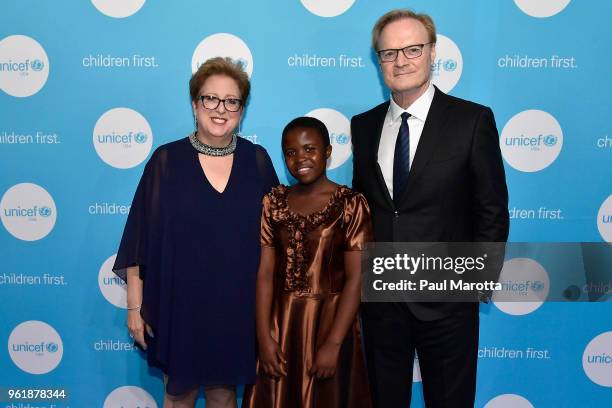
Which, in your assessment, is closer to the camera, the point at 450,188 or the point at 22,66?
the point at 450,188

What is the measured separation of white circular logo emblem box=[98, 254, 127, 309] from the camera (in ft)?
8.79

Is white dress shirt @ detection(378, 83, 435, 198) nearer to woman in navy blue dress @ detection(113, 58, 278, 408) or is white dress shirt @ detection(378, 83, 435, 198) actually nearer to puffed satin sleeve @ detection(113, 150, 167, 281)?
woman in navy blue dress @ detection(113, 58, 278, 408)

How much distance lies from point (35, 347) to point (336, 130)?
196 cm

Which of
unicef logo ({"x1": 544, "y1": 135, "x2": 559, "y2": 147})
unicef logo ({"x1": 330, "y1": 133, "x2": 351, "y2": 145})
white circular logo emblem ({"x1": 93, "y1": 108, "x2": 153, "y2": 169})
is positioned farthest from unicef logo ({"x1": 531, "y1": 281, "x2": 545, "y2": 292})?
white circular logo emblem ({"x1": 93, "y1": 108, "x2": 153, "y2": 169})

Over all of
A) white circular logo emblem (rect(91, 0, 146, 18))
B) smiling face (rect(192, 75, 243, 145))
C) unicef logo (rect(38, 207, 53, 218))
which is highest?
white circular logo emblem (rect(91, 0, 146, 18))

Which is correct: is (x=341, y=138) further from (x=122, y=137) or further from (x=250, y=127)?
(x=122, y=137)

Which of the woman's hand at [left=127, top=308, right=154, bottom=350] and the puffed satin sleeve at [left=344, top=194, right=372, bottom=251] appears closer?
the puffed satin sleeve at [left=344, top=194, right=372, bottom=251]

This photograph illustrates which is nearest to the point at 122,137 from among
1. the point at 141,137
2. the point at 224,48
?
the point at 141,137

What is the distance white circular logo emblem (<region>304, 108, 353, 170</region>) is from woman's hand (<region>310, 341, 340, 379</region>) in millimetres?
977

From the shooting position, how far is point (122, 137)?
2586 millimetres

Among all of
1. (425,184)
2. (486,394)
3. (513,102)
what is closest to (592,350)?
(486,394)

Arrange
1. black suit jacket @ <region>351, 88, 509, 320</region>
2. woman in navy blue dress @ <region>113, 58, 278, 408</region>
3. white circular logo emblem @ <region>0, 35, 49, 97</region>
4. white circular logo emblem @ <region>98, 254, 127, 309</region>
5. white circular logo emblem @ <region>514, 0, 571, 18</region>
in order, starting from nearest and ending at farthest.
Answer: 1. black suit jacket @ <region>351, 88, 509, 320</region>
2. woman in navy blue dress @ <region>113, 58, 278, 408</region>
3. white circular logo emblem @ <region>514, 0, 571, 18</region>
4. white circular logo emblem @ <region>0, 35, 49, 97</region>
5. white circular logo emblem @ <region>98, 254, 127, 309</region>

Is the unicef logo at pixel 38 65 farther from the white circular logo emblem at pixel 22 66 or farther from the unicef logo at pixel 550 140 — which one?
the unicef logo at pixel 550 140

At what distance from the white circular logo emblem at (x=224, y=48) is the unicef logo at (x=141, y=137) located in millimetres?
475
